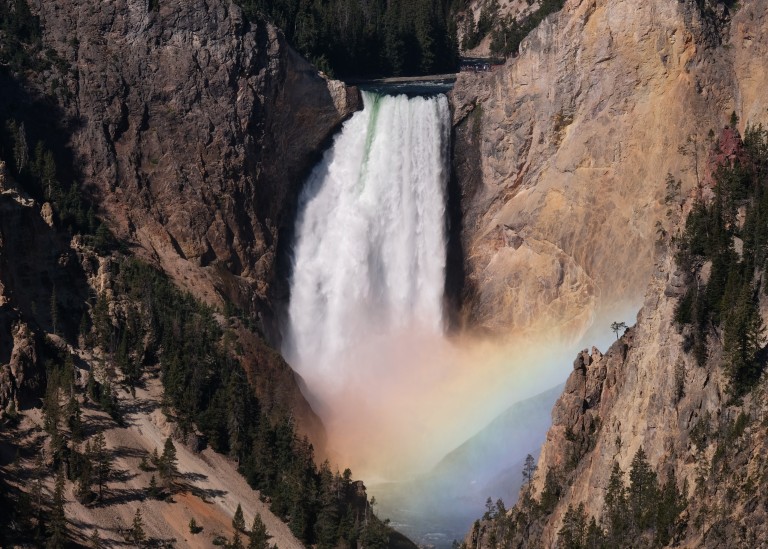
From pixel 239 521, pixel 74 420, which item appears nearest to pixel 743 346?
pixel 239 521

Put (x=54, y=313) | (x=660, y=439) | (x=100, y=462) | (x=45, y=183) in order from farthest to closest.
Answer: (x=45, y=183) < (x=54, y=313) < (x=100, y=462) < (x=660, y=439)

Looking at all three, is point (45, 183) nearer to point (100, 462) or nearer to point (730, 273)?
point (100, 462)

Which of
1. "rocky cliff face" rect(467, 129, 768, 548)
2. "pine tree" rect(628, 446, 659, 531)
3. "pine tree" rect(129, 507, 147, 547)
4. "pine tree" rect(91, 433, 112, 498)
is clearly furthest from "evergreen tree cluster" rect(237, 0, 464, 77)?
"pine tree" rect(628, 446, 659, 531)

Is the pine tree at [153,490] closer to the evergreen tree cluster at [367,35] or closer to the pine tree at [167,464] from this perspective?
the pine tree at [167,464]

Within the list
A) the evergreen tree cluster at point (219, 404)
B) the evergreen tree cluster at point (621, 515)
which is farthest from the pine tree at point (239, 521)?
the evergreen tree cluster at point (621, 515)

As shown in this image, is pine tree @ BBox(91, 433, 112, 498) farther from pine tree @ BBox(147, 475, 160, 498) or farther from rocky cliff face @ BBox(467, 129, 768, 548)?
rocky cliff face @ BBox(467, 129, 768, 548)

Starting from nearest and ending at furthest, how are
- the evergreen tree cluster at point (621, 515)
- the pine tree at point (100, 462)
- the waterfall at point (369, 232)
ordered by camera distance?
the evergreen tree cluster at point (621, 515), the pine tree at point (100, 462), the waterfall at point (369, 232)
